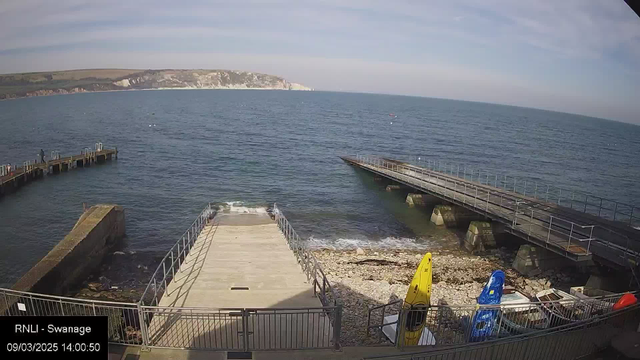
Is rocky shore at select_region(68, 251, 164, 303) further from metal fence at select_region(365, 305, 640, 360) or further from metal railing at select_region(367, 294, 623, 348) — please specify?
metal fence at select_region(365, 305, 640, 360)

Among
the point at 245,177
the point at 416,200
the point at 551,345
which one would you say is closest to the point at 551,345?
the point at 551,345

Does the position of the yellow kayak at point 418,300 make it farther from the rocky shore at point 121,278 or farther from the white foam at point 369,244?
the white foam at point 369,244

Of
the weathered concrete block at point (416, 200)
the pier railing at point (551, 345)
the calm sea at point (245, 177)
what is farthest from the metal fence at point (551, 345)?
the weathered concrete block at point (416, 200)

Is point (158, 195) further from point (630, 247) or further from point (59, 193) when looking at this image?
point (630, 247)

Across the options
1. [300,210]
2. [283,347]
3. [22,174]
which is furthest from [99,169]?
[283,347]

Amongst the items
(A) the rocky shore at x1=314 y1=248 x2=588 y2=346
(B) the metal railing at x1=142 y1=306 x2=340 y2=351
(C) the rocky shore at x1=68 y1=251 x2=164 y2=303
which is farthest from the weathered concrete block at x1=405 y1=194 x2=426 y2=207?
(B) the metal railing at x1=142 y1=306 x2=340 y2=351

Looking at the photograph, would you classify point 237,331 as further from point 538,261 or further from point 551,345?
point 538,261
